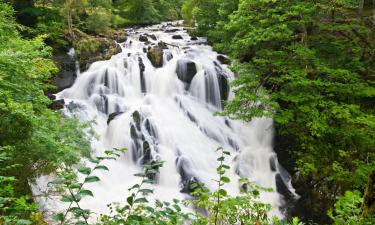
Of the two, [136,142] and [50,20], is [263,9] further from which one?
[50,20]

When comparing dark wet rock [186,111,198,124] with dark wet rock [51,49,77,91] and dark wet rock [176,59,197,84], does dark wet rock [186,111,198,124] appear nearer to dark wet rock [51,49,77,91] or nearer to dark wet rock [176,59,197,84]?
dark wet rock [176,59,197,84]

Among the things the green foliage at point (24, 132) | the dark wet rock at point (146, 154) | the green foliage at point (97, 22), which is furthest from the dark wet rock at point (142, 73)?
the green foliage at point (24, 132)

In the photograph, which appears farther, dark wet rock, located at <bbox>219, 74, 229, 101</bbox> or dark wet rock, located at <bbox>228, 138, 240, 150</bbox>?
dark wet rock, located at <bbox>219, 74, 229, 101</bbox>

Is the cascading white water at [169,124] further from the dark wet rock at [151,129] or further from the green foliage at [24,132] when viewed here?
the green foliage at [24,132]

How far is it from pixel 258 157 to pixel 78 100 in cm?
803

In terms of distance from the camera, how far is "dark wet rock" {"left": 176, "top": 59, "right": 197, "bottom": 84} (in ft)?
48.5

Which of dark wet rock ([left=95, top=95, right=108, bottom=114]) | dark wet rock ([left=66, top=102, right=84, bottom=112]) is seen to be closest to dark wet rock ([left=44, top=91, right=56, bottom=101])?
dark wet rock ([left=66, top=102, right=84, bottom=112])

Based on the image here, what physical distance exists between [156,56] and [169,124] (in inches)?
183

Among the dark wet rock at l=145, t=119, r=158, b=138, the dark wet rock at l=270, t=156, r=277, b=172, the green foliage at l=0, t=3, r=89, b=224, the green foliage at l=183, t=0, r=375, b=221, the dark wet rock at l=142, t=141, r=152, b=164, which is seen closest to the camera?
the green foliage at l=0, t=3, r=89, b=224

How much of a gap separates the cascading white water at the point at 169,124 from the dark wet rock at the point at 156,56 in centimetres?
22

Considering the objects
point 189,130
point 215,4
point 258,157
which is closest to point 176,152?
point 189,130

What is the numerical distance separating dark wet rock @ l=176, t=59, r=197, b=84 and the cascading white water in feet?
0.16

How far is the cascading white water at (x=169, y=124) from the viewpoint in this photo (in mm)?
10336

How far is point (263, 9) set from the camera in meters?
10.7
